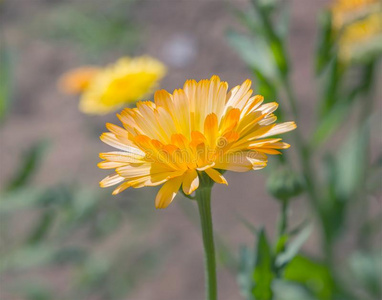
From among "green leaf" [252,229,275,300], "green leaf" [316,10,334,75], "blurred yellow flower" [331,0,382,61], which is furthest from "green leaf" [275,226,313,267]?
"blurred yellow flower" [331,0,382,61]

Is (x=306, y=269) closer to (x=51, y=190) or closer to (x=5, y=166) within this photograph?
(x=51, y=190)

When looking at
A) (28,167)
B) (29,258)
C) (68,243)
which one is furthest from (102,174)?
(29,258)

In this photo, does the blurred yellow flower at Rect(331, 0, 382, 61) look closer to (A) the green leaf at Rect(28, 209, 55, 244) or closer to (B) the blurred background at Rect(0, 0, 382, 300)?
(B) the blurred background at Rect(0, 0, 382, 300)

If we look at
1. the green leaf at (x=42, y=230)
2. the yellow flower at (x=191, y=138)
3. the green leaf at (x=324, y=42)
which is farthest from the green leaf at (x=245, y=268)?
the green leaf at (x=42, y=230)

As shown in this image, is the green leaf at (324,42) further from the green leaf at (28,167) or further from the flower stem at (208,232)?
the green leaf at (28,167)

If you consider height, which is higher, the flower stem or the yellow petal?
the yellow petal

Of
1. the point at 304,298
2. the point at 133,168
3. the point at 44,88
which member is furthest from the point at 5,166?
the point at 133,168

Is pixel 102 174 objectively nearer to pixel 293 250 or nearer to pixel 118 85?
pixel 118 85
